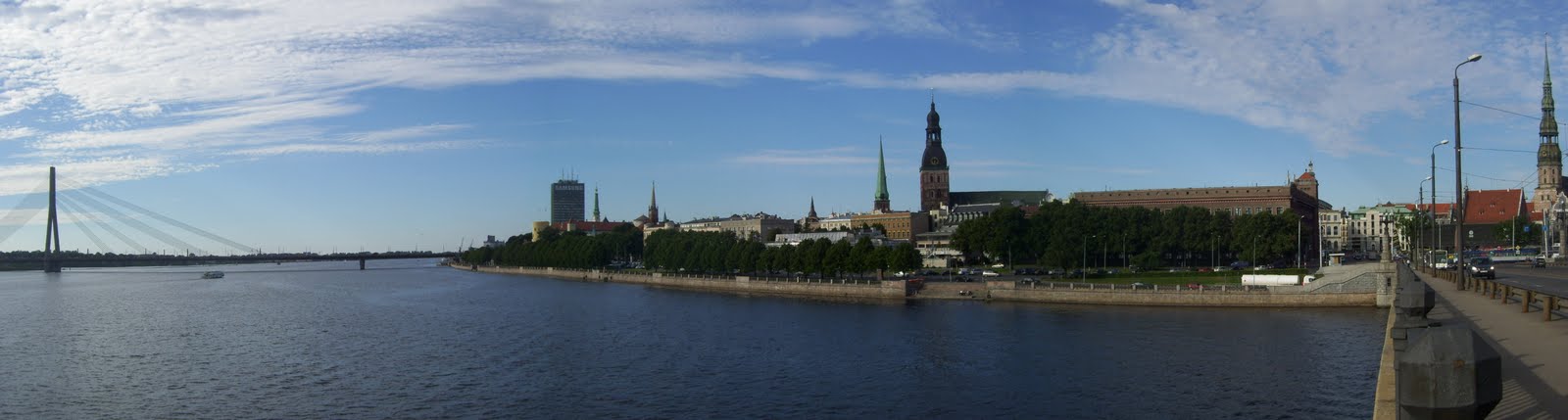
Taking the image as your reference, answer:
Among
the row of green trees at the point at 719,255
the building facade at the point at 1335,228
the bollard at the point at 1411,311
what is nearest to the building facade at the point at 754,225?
the row of green trees at the point at 719,255

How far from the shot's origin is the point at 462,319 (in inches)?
2226

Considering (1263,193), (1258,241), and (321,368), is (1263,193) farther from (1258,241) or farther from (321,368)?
(321,368)

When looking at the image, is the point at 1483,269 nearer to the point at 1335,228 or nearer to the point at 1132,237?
the point at 1132,237

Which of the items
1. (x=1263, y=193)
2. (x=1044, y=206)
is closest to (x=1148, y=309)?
(x=1044, y=206)

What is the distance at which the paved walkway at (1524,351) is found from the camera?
37.6 ft

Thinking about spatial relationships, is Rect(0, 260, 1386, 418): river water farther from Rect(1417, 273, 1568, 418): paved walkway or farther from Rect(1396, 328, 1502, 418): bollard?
Rect(1396, 328, 1502, 418): bollard

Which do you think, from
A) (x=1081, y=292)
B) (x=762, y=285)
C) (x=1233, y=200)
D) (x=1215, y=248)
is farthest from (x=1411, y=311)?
(x=1233, y=200)

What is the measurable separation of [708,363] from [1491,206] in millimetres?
126771

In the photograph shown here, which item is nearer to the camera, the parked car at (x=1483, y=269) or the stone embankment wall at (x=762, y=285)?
the parked car at (x=1483, y=269)

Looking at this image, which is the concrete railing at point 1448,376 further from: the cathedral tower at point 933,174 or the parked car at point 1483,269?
the cathedral tower at point 933,174

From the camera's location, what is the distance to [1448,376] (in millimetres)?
5453

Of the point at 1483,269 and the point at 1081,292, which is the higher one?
the point at 1483,269

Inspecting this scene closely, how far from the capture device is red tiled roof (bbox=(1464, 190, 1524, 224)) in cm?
12569

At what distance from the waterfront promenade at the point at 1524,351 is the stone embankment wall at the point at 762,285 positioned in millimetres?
43959
